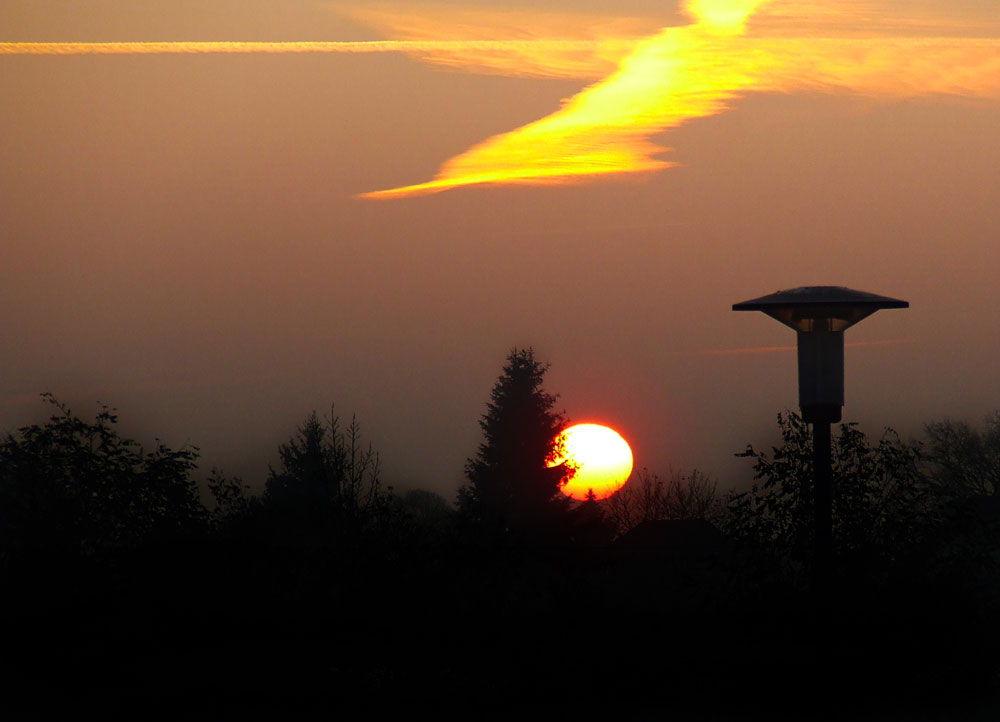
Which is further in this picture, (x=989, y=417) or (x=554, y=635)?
(x=989, y=417)

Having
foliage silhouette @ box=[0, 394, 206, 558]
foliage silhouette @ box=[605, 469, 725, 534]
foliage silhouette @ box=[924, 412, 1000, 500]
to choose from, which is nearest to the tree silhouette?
foliage silhouette @ box=[605, 469, 725, 534]

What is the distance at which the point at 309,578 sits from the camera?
9758 millimetres

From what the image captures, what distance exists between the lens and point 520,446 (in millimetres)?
47281

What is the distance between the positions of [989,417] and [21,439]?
4119 centimetres

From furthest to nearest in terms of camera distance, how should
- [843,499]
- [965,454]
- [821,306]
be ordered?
[965,454], [843,499], [821,306]

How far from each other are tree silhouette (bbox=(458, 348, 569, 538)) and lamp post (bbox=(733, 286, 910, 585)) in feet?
119

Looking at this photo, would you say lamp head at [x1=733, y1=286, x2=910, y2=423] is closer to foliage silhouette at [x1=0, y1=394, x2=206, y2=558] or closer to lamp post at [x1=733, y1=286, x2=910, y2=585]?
lamp post at [x1=733, y1=286, x2=910, y2=585]

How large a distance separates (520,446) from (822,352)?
37710mm

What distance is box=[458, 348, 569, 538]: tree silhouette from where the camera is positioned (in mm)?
46750

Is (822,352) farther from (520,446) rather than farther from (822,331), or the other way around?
(520,446)

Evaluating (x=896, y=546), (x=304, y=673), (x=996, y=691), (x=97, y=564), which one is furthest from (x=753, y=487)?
(x=97, y=564)

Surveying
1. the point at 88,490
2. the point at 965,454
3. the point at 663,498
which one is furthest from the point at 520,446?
the point at 88,490

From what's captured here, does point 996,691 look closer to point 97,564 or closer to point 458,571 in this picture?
point 458,571

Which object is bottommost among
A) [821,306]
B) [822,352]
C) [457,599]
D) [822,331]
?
[457,599]
